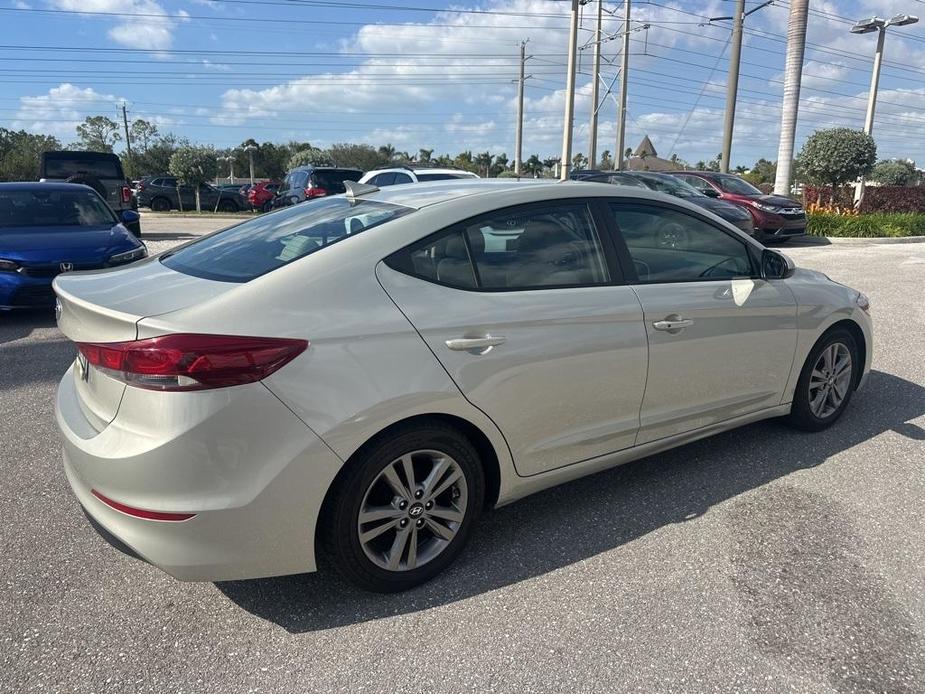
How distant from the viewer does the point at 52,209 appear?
8109mm

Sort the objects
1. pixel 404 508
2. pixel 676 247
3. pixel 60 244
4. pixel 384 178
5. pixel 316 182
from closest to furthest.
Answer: pixel 404 508 < pixel 676 247 < pixel 60 244 < pixel 384 178 < pixel 316 182

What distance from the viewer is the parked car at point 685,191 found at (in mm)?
14344

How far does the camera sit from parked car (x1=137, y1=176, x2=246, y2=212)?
30987mm

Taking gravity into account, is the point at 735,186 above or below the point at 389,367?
above

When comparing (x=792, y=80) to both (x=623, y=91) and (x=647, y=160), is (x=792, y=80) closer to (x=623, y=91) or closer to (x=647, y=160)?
(x=623, y=91)

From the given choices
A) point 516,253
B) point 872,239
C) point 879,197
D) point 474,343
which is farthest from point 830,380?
point 879,197

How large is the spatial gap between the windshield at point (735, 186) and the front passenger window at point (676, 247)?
13902 millimetres

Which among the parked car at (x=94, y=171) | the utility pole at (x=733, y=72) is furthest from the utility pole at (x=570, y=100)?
the parked car at (x=94, y=171)

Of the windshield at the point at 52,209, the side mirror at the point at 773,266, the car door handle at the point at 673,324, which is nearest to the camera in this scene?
the car door handle at the point at 673,324

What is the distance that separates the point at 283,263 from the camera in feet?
8.64

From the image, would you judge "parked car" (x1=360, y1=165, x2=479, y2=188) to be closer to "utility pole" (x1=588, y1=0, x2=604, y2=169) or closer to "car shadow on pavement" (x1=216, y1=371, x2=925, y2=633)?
"car shadow on pavement" (x1=216, y1=371, x2=925, y2=633)

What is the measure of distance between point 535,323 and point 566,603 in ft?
3.74

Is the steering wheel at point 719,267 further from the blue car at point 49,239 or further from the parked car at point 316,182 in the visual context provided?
the parked car at point 316,182

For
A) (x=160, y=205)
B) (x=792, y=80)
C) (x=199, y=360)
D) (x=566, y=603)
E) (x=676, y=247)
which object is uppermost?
(x=792, y=80)
